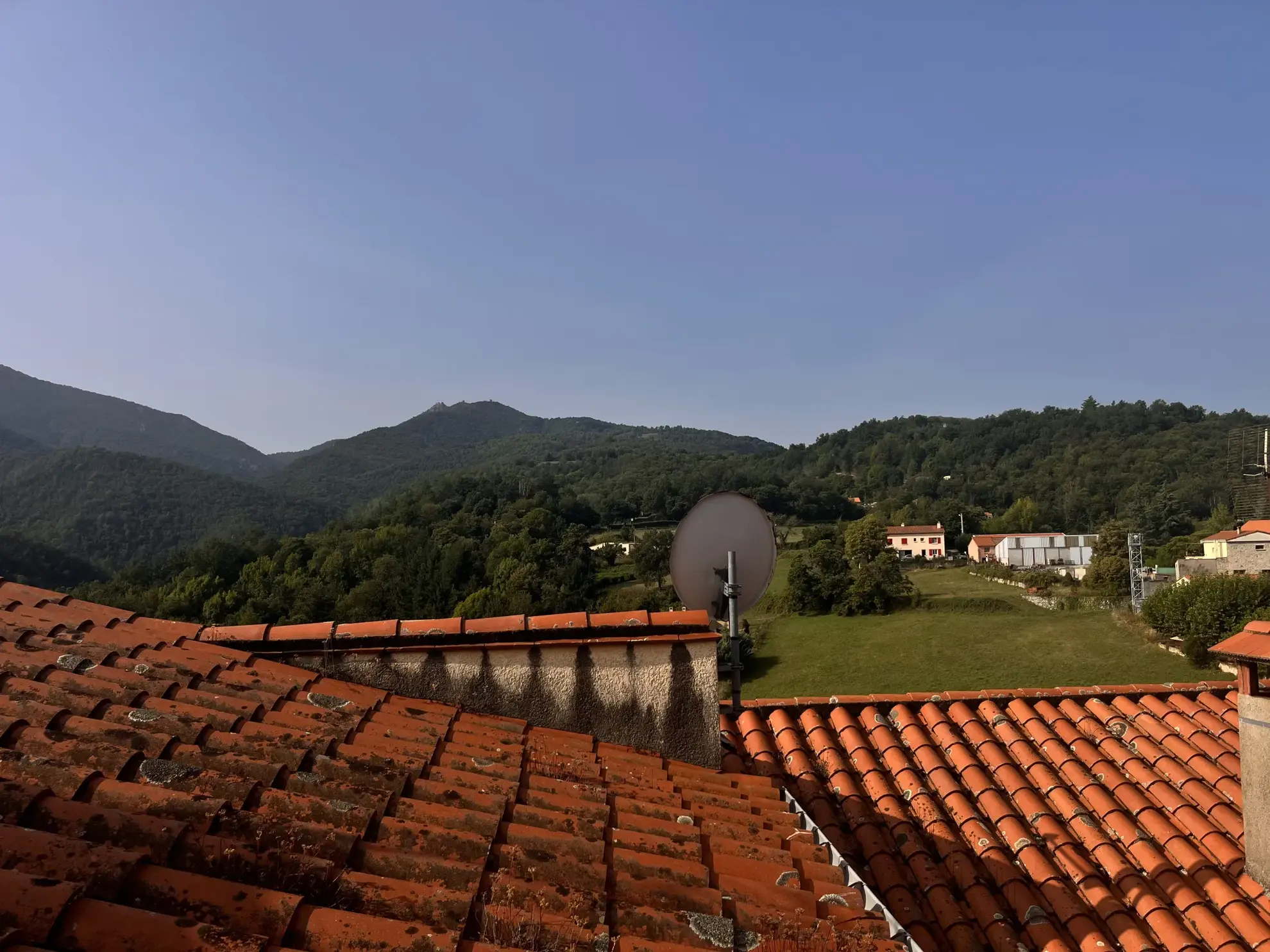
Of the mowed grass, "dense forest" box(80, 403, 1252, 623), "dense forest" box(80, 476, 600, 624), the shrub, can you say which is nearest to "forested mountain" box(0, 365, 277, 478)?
"dense forest" box(80, 403, 1252, 623)

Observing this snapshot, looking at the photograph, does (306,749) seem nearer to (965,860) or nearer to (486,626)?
(486,626)

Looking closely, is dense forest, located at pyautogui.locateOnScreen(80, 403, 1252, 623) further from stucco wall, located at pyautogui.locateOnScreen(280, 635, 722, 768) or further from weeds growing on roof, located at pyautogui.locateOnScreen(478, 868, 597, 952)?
weeds growing on roof, located at pyautogui.locateOnScreen(478, 868, 597, 952)

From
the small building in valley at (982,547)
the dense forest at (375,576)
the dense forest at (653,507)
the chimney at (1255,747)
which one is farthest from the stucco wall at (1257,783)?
the small building in valley at (982,547)

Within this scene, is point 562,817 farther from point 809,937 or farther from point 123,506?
point 123,506

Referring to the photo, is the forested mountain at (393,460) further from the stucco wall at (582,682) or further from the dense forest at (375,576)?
the stucco wall at (582,682)

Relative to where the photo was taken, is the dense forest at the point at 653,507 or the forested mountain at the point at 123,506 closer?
the dense forest at the point at 653,507

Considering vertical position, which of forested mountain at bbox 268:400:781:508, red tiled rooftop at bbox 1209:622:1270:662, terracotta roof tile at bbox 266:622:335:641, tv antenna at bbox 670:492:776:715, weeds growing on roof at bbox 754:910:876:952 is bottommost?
weeds growing on roof at bbox 754:910:876:952
